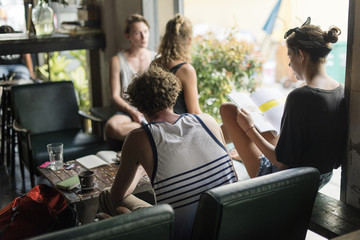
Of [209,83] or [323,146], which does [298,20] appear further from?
[209,83]

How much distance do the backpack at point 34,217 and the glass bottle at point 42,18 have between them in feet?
8.56

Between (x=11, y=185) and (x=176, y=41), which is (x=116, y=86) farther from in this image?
(x=11, y=185)

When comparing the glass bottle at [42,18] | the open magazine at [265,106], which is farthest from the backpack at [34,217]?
the glass bottle at [42,18]

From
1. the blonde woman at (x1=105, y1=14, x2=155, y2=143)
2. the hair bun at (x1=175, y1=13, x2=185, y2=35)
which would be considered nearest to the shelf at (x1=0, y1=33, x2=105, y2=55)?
the blonde woman at (x1=105, y1=14, x2=155, y2=143)

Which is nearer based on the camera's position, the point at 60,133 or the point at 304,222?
the point at 304,222

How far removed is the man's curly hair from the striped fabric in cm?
11

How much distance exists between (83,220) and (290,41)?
1499mm

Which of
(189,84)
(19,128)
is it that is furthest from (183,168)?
(19,128)

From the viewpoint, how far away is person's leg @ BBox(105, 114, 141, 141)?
3693mm

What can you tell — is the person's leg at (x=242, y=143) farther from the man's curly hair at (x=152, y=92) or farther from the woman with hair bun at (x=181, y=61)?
the man's curly hair at (x=152, y=92)

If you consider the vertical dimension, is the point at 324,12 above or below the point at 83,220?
above

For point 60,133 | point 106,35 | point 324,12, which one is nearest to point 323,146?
point 324,12

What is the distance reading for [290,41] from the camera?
228 centimetres

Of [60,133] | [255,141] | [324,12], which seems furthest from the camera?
[60,133]
